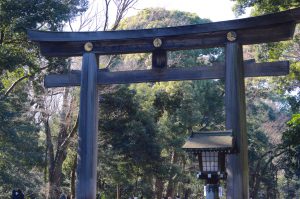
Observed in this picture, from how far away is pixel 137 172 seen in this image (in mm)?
21438

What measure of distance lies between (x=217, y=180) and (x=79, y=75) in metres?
4.80

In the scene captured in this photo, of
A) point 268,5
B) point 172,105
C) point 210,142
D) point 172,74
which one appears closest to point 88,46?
point 172,74

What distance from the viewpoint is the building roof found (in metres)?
8.84

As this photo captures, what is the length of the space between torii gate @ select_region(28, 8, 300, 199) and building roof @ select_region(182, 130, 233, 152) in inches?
15.7

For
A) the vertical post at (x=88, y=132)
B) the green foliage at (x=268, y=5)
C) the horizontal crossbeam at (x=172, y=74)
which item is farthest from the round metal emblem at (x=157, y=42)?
the green foliage at (x=268, y=5)

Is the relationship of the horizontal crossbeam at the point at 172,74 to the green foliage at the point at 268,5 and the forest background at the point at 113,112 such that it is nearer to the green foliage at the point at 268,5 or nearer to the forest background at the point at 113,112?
the forest background at the point at 113,112

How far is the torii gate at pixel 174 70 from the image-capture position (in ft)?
31.3

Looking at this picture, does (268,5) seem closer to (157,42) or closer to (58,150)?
(157,42)

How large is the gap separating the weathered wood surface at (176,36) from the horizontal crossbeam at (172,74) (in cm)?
61

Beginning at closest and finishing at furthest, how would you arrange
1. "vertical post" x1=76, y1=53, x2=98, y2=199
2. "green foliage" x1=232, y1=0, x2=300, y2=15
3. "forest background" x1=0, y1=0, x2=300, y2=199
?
"vertical post" x1=76, y1=53, x2=98, y2=199 → "green foliage" x1=232, y1=0, x2=300, y2=15 → "forest background" x1=0, y1=0, x2=300, y2=199

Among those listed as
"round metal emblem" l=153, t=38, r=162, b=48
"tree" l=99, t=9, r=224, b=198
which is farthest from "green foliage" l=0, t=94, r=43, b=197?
"round metal emblem" l=153, t=38, r=162, b=48

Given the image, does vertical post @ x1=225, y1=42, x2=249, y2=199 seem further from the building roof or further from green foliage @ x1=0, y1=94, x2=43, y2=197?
green foliage @ x1=0, y1=94, x2=43, y2=197

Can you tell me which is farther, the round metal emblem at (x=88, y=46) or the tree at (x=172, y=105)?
the tree at (x=172, y=105)

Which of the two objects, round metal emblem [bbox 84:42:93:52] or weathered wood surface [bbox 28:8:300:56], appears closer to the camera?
weathered wood surface [bbox 28:8:300:56]
